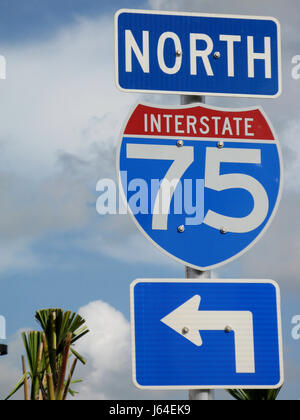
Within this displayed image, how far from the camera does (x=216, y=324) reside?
309cm

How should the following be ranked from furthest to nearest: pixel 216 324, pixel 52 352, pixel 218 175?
pixel 52 352
pixel 218 175
pixel 216 324

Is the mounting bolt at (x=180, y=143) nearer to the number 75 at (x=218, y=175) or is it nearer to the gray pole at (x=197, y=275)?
the number 75 at (x=218, y=175)

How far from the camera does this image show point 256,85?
11.2 ft

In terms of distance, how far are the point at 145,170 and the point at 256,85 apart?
29.3 inches

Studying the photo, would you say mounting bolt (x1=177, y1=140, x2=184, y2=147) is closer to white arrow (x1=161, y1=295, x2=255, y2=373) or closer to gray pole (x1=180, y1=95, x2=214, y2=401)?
gray pole (x1=180, y1=95, x2=214, y2=401)

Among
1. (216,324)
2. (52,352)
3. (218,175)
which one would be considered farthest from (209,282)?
(52,352)

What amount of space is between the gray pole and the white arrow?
127 mm

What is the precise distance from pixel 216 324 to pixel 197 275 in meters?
0.24

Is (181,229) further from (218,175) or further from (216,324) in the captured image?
(216,324)

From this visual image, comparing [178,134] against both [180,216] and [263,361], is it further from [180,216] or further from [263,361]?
[263,361]

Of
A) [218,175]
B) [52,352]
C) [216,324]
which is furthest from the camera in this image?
[52,352]

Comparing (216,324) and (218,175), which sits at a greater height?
(218,175)

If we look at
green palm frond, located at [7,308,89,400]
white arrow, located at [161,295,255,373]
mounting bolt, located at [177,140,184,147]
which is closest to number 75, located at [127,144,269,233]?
mounting bolt, located at [177,140,184,147]
